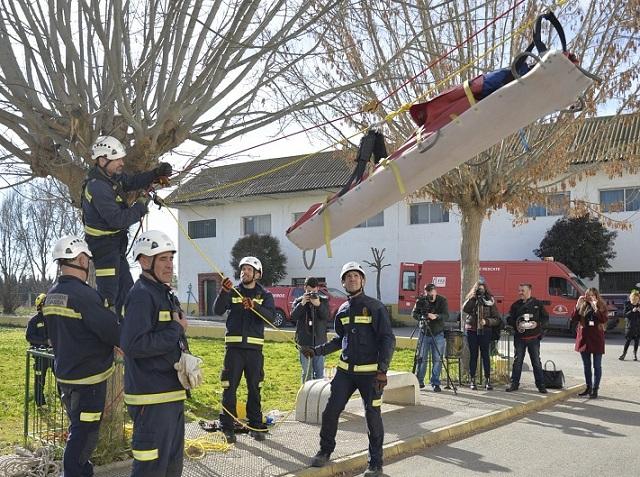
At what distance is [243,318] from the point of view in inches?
328

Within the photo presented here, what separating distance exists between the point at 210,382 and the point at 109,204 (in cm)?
779

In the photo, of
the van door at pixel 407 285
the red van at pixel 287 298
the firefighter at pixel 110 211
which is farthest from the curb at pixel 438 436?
the red van at pixel 287 298

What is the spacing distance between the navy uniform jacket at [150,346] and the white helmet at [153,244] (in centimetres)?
20

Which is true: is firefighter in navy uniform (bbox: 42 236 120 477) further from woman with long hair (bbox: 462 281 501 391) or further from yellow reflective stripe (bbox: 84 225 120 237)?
woman with long hair (bbox: 462 281 501 391)

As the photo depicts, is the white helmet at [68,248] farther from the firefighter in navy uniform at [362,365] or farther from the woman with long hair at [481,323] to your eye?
the woman with long hair at [481,323]

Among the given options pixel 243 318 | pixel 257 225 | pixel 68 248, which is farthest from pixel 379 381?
pixel 257 225

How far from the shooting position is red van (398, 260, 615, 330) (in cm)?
2591

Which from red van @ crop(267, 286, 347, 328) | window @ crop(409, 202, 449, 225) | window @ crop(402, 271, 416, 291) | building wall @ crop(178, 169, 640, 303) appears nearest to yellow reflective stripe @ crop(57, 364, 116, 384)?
building wall @ crop(178, 169, 640, 303)

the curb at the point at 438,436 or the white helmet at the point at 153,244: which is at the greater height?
the white helmet at the point at 153,244

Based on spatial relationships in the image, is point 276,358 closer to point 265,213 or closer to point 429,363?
point 429,363

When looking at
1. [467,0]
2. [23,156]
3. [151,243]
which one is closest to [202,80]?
[23,156]

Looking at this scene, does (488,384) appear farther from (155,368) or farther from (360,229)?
(360,229)

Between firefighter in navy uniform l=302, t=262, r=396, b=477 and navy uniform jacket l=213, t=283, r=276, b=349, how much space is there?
128 cm

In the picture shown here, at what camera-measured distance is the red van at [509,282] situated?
25.9m
